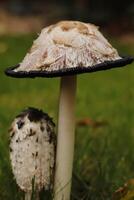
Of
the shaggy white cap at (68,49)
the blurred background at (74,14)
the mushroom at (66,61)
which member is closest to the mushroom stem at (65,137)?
the mushroom at (66,61)

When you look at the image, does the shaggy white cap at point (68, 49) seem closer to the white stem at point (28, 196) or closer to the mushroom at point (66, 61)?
the mushroom at point (66, 61)

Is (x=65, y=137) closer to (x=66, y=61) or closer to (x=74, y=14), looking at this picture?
(x=66, y=61)

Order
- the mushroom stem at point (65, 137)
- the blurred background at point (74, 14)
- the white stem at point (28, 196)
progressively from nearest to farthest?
1. the mushroom stem at point (65, 137)
2. the white stem at point (28, 196)
3. the blurred background at point (74, 14)

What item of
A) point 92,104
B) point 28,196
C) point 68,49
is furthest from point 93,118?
point 68,49

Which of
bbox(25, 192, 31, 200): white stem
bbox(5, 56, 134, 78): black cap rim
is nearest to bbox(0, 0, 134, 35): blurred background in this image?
bbox(25, 192, 31, 200): white stem

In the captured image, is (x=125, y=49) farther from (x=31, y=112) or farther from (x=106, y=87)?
(x=31, y=112)
